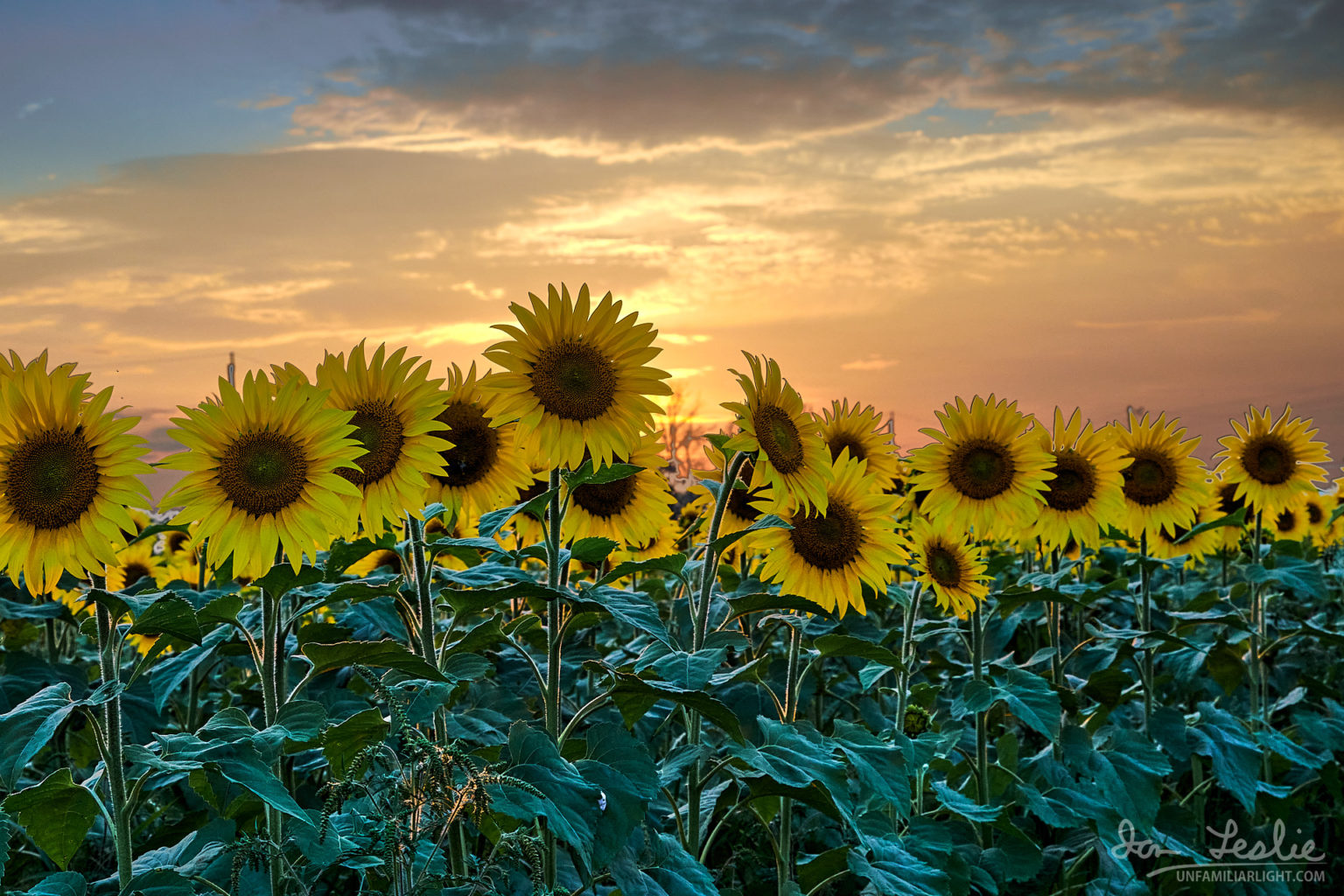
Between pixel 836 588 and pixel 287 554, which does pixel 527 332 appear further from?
pixel 836 588

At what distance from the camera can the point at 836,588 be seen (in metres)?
4.22

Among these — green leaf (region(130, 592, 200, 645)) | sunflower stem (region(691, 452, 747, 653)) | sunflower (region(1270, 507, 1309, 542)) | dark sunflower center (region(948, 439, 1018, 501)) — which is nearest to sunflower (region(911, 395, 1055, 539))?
dark sunflower center (region(948, 439, 1018, 501))

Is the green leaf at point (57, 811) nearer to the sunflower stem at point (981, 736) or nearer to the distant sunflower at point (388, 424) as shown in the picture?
the distant sunflower at point (388, 424)

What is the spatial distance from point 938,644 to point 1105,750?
6.13 ft

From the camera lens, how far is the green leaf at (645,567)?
305 cm

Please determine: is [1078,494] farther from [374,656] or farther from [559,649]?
[374,656]

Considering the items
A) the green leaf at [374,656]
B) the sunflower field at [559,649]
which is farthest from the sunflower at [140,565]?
the green leaf at [374,656]

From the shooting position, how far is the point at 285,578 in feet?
9.66

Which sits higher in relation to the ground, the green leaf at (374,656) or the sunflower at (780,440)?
the sunflower at (780,440)

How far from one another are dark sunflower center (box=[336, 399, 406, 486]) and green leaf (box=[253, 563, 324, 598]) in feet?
1.00

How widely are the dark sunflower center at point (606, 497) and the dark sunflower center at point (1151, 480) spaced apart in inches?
114

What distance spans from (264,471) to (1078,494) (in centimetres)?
358

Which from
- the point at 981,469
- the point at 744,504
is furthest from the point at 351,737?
the point at 981,469

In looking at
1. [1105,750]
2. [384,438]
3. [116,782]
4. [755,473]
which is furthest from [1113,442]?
[116,782]
